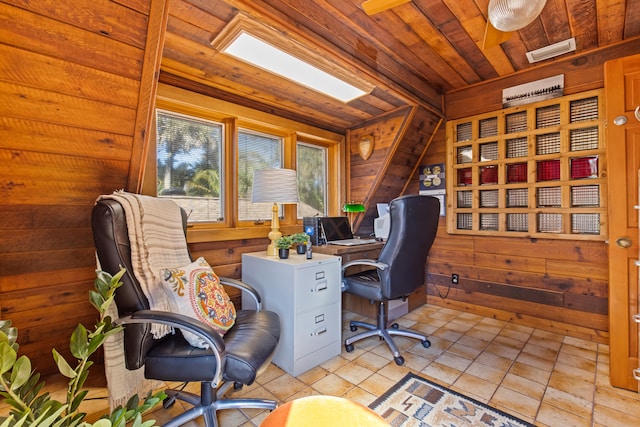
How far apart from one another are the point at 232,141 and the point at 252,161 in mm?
267

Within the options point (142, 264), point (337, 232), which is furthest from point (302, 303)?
point (337, 232)

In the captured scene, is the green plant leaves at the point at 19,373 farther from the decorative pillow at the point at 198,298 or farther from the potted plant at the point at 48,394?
the decorative pillow at the point at 198,298

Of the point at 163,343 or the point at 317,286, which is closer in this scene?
the point at 163,343

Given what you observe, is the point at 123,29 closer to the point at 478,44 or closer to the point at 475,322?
the point at 478,44

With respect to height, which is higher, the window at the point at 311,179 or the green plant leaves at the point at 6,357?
the window at the point at 311,179

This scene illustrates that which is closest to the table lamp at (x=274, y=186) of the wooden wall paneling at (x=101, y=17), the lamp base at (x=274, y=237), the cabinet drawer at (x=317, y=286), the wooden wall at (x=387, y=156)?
the lamp base at (x=274, y=237)

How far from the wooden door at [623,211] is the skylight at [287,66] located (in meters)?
1.56

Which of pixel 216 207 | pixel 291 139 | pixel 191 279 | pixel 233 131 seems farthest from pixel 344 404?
pixel 291 139

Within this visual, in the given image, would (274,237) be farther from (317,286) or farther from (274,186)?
(317,286)

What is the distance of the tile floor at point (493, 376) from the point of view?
151 cm

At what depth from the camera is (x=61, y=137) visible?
1.40 meters

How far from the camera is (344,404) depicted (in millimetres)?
912

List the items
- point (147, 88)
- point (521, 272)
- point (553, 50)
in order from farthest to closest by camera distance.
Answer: point (521, 272), point (553, 50), point (147, 88)

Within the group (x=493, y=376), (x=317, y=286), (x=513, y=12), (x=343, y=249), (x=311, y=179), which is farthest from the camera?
(x=311, y=179)
